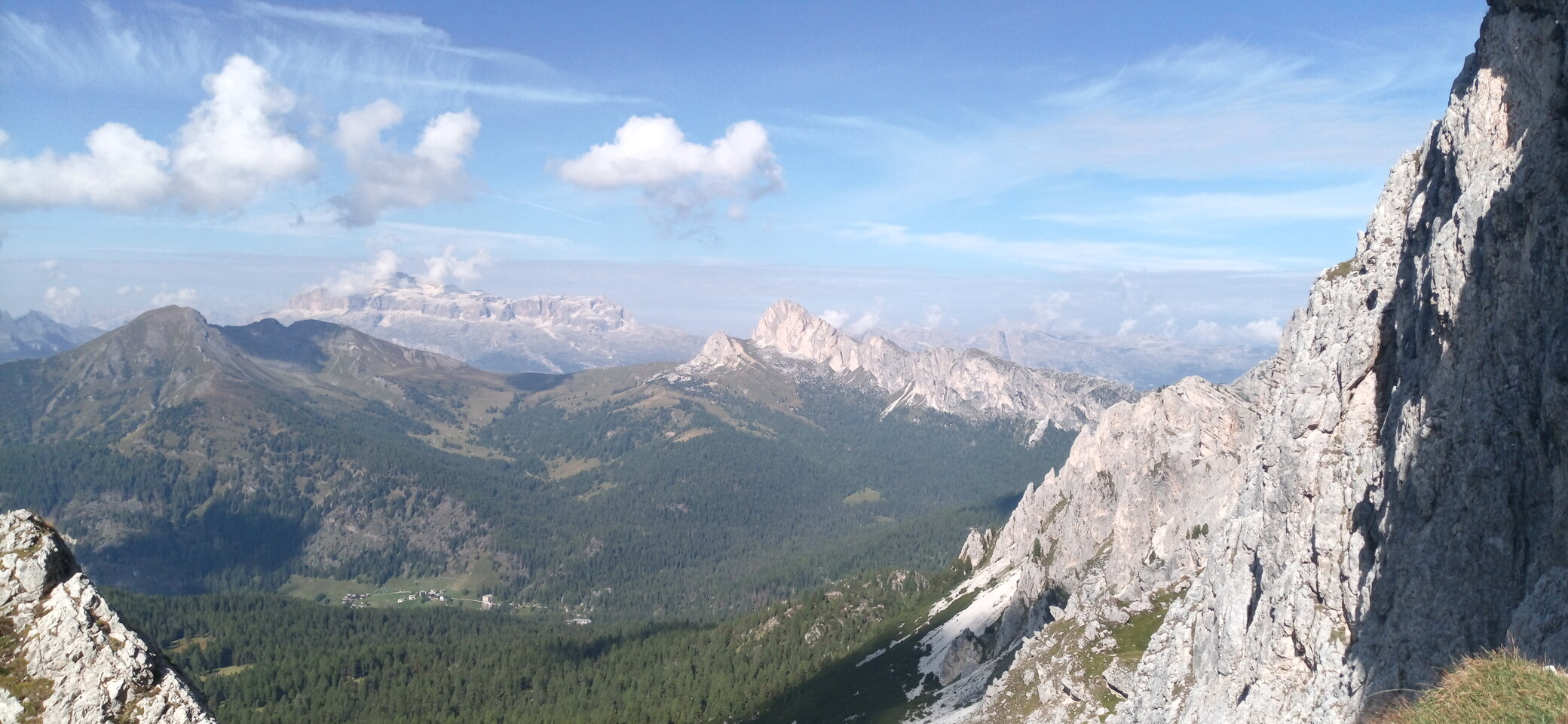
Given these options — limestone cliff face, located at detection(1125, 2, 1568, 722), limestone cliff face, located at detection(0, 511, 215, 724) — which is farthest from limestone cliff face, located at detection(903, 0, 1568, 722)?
limestone cliff face, located at detection(0, 511, 215, 724)

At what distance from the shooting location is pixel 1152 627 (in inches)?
3073

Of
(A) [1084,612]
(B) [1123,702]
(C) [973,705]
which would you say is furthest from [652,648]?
(B) [1123,702]

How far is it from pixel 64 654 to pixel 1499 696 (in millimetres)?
28374

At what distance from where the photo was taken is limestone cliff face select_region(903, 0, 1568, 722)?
24953mm

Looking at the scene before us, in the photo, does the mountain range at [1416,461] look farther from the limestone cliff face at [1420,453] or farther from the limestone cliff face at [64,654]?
the limestone cliff face at [64,654]

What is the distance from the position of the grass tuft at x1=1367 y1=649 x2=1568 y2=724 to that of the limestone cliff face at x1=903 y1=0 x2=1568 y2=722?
5.86 m

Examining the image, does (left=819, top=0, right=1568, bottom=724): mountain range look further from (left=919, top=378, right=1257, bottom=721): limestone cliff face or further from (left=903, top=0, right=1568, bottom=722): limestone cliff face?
(left=919, top=378, right=1257, bottom=721): limestone cliff face

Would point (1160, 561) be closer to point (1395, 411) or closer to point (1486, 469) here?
Result: point (1395, 411)

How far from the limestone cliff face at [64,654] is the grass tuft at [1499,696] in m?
24.9

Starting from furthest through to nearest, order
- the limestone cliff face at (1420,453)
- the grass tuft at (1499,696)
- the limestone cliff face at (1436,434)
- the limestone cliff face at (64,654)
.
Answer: the limestone cliff face at (1420,453) < the limestone cliff face at (1436,434) < the limestone cliff face at (64,654) < the grass tuft at (1499,696)

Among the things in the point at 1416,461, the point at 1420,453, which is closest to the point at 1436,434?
the point at 1420,453

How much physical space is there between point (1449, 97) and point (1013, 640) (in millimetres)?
95663

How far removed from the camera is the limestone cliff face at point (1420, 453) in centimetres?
2495

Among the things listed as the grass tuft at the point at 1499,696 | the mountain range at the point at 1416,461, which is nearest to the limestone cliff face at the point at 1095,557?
the mountain range at the point at 1416,461
